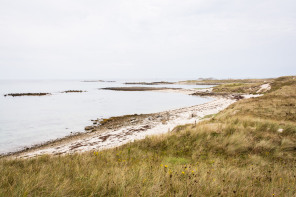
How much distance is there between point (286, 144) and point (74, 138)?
15946mm

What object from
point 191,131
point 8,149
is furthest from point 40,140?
point 191,131

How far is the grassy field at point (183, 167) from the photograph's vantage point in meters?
3.41

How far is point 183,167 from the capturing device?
5.20 m

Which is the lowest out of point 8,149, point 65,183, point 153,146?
point 8,149

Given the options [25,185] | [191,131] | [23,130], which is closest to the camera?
[25,185]

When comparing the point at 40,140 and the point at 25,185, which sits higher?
the point at 25,185

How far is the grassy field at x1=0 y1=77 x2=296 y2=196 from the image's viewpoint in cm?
341

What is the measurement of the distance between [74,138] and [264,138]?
1514cm

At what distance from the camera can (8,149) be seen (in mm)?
13523

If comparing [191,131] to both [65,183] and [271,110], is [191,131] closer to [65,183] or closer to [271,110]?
[65,183]

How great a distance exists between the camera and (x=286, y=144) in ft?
25.4

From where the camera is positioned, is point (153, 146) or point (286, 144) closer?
point (286, 144)

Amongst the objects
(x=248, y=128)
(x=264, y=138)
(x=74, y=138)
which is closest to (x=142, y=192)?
(x=264, y=138)

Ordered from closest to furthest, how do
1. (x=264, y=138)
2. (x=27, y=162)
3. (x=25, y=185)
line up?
1. (x=25, y=185)
2. (x=27, y=162)
3. (x=264, y=138)
